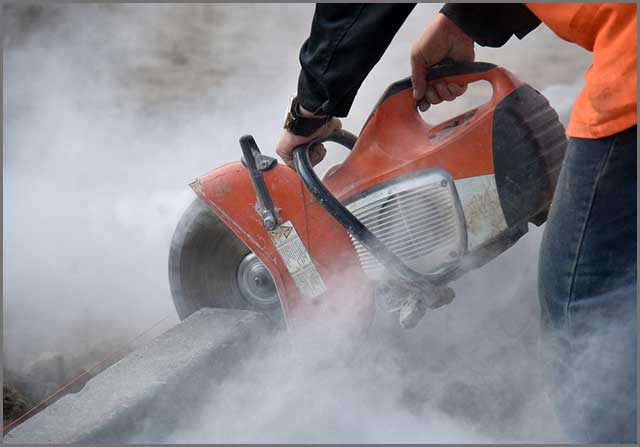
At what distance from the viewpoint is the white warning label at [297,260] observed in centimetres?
196

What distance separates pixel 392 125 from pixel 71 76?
294 cm

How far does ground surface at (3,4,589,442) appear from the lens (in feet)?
6.61

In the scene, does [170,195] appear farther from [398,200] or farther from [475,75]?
[475,75]

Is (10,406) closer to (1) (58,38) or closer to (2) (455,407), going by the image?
(2) (455,407)

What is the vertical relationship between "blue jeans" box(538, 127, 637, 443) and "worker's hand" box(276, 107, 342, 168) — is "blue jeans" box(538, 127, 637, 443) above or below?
below

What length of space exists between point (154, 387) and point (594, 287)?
49.3 inches

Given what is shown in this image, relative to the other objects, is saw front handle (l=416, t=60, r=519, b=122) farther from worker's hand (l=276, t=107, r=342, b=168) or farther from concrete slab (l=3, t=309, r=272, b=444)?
concrete slab (l=3, t=309, r=272, b=444)

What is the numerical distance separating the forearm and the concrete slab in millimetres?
902

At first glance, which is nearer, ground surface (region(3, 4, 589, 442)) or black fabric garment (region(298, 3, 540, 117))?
black fabric garment (region(298, 3, 540, 117))

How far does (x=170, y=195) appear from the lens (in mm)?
3260

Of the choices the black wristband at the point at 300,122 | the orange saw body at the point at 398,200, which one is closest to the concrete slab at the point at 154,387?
the orange saw body at the point at 398,200

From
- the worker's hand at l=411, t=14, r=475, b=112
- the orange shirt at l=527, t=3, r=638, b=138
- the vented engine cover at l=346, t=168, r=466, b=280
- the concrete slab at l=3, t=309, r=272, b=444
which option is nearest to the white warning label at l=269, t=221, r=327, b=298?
the vented engine cover at l=346, t=168, r=466, b=280

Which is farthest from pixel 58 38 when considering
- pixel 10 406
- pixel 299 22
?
pixel 10 406

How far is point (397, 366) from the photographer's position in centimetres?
221
